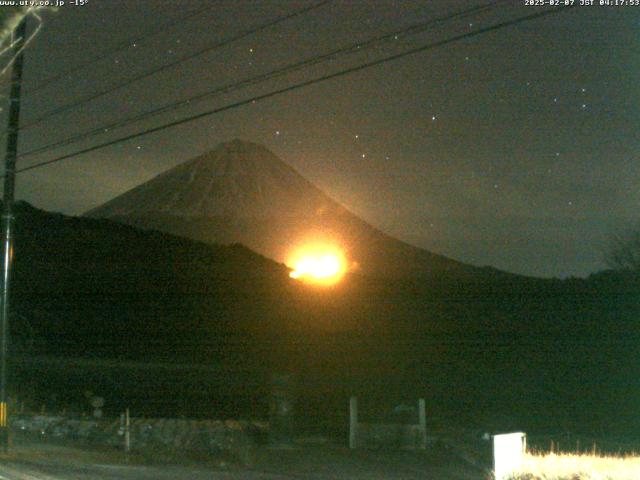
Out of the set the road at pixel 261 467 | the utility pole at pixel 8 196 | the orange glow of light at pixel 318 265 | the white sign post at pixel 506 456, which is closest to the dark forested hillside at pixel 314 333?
the orange glow of light at pixel 318 265

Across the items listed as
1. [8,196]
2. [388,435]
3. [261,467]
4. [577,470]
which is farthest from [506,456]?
[8,196]

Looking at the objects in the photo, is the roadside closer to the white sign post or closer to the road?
the road

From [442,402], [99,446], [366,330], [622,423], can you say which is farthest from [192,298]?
[99,446]

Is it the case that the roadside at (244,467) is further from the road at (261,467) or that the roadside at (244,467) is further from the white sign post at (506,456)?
the white sign post at (506,456)

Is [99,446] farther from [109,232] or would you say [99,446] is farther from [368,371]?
[109,232]

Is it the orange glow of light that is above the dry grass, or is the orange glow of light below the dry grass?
above

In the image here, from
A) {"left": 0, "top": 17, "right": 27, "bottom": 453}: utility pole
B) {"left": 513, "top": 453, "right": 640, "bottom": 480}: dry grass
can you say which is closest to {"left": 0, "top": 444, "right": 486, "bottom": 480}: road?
{"left": 0, "top": 17, "right": 27, "bottom": 453}: utility pole

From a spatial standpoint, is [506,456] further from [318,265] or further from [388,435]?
[318,265]
